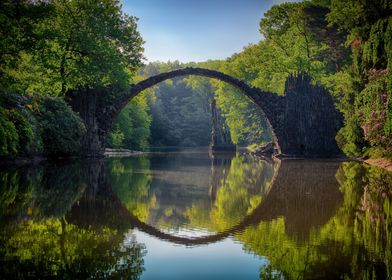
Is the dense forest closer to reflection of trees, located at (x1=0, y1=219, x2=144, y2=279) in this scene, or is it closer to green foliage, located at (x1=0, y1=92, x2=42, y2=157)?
green foliage, located at (x1=0, y1=92, x2=42, y2=157)

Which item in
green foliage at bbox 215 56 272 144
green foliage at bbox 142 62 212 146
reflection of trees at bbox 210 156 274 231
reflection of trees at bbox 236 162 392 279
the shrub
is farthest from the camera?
green foliage at bbox 142 62 212 146

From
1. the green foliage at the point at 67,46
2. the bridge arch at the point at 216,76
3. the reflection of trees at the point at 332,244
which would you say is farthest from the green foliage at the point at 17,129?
the bridge arch at the point at 216,76

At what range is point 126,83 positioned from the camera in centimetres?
3453

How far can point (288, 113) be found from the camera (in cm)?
3766

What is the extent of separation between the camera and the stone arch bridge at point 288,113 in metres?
33.3

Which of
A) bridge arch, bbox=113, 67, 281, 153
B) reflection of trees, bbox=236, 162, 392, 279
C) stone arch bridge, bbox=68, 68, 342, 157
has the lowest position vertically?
reflection of trees, bbox=236, 162, 392, 279

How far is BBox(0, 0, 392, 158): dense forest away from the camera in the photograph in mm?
24203

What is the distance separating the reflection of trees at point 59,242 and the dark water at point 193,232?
0.01 metres

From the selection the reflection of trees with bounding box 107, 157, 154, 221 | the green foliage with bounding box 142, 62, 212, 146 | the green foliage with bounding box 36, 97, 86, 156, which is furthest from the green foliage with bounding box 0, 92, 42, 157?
the green foliage with bounding box 142, 62, 212, 146

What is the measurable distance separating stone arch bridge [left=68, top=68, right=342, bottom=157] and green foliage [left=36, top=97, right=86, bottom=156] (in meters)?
4.22

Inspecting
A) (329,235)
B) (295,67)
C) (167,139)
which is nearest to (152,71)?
(167,139)

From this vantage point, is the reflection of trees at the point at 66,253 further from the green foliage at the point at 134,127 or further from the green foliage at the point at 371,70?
the green foliage at the point at 134,127

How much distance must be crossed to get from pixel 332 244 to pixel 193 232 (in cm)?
246

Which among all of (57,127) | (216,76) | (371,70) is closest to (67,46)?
(57,127)
